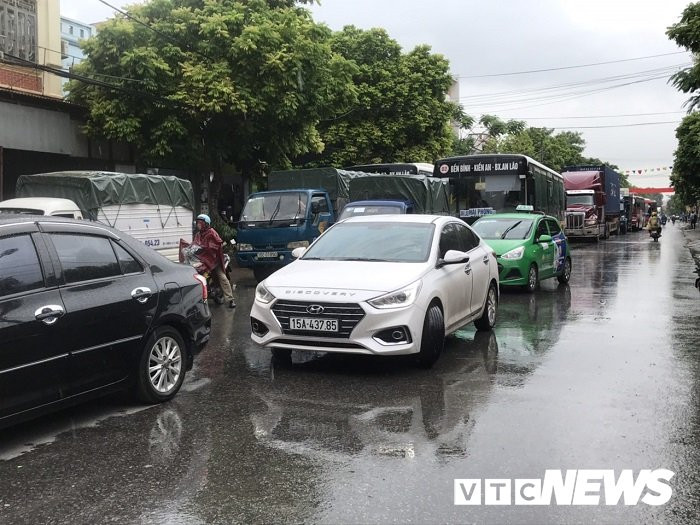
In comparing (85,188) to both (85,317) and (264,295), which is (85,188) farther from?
(85,317)

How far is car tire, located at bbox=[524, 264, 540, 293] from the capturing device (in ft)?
46.1

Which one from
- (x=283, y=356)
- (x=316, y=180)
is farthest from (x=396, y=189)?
(x=283, y=356)

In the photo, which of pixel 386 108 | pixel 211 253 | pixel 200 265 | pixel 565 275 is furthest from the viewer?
pixel 386 108

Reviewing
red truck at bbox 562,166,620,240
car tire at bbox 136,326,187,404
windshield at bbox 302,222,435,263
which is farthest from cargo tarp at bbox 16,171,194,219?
red truck at bbox 562,166,620,240

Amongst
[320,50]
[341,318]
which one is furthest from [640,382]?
[320,50]

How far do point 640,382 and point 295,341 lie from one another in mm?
3315

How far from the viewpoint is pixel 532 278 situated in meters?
14.2

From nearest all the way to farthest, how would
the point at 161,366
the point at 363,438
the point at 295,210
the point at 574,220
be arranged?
the point at 363,438, the point at 161,366, the point at 295,210, the point at 574,220

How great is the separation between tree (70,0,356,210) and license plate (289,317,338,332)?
13.6m

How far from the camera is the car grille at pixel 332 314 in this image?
6.78 m

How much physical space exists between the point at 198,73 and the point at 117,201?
21.0ft

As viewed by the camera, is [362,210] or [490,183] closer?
[362,210]

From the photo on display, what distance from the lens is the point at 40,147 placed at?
20.1m

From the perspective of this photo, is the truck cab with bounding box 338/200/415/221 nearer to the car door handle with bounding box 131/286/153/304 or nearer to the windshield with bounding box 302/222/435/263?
the windshield with bounding box 302/222/435/263
